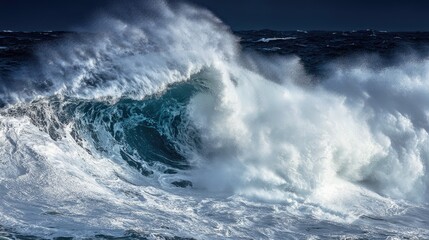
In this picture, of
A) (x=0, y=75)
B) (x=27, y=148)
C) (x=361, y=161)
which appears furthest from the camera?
(x=0, y=75)

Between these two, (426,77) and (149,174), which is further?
(426,77)

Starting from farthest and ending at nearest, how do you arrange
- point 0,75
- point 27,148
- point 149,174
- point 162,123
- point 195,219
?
1. point 0,75
2. point 162,123
3. point 149,174
4. point 27,148
5. point 195,219

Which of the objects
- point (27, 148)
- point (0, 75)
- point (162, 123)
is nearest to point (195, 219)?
point (27, 148)

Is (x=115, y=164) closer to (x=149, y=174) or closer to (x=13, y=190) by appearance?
(x=149, y=174)

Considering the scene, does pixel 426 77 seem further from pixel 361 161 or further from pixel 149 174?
pixel 149 174

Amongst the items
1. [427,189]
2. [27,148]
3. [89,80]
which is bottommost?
[27,148]

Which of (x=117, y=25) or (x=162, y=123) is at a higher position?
(x=117, y=25)

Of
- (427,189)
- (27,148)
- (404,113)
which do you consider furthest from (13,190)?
(404,113)
